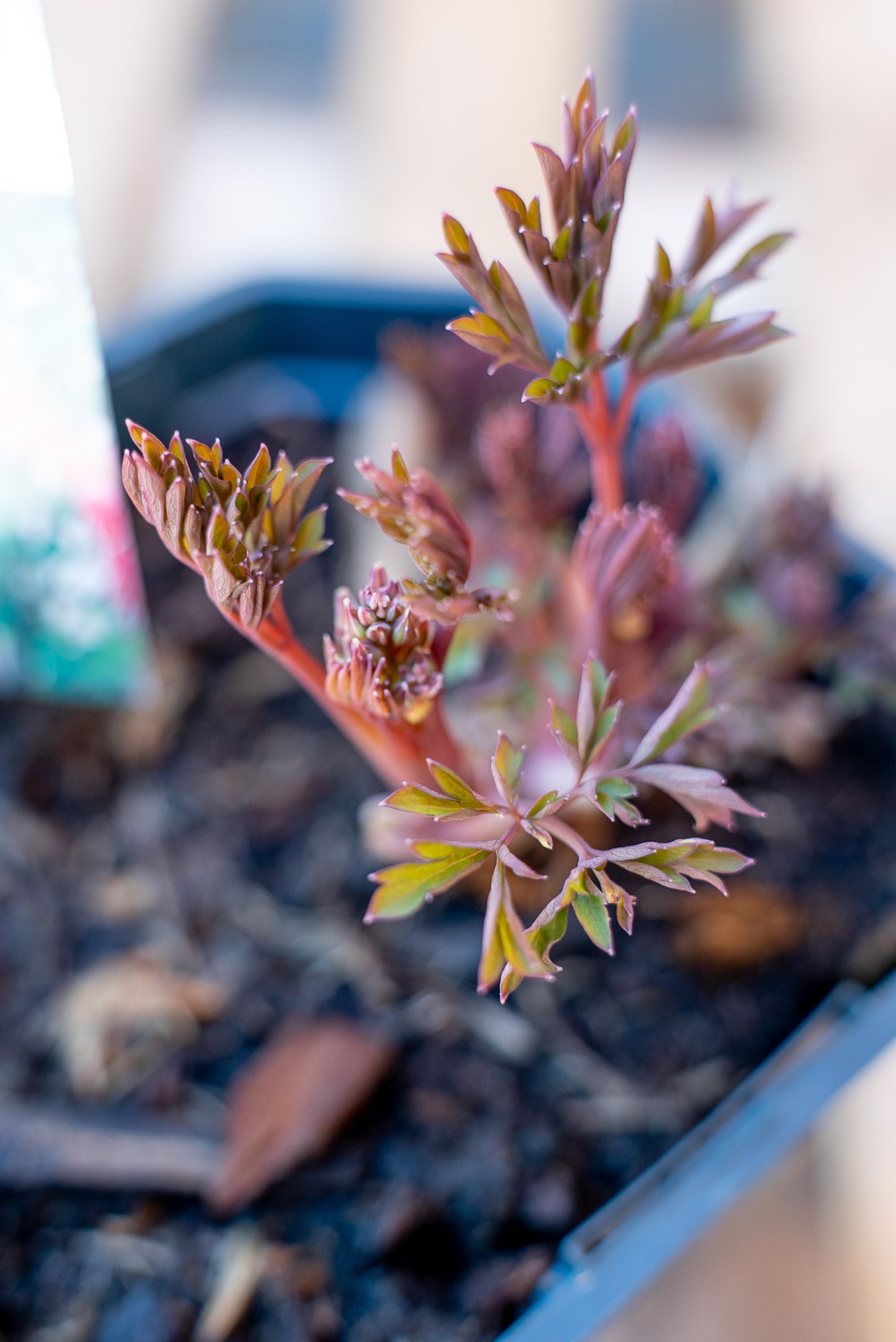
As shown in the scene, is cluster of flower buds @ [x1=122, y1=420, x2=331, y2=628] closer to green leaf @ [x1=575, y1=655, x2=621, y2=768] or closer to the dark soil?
green leaf @ [x1=575, y1=655, x2=621, y2=768]

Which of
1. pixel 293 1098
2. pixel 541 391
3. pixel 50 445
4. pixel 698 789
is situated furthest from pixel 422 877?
pixel 50 445

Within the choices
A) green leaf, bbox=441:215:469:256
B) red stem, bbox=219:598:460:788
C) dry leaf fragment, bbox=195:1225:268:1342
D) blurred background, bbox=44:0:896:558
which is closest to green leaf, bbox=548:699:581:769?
red stem, bbox=219:598:460:788

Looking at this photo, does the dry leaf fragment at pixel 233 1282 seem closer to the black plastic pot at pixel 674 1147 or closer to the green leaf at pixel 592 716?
the black plastic pot at pixel 674 1147

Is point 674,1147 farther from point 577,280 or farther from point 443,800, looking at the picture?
point 577,280

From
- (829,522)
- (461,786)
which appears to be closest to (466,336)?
(461,786)

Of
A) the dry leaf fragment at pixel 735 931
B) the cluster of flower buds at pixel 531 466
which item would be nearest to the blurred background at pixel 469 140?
the cluster of flower buds at pixel 531 466

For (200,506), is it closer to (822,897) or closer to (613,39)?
(822,897)

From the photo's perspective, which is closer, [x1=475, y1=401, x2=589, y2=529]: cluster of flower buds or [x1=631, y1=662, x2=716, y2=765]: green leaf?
[x1=631, y1=662, x2=716, y2=765]: green leaf
